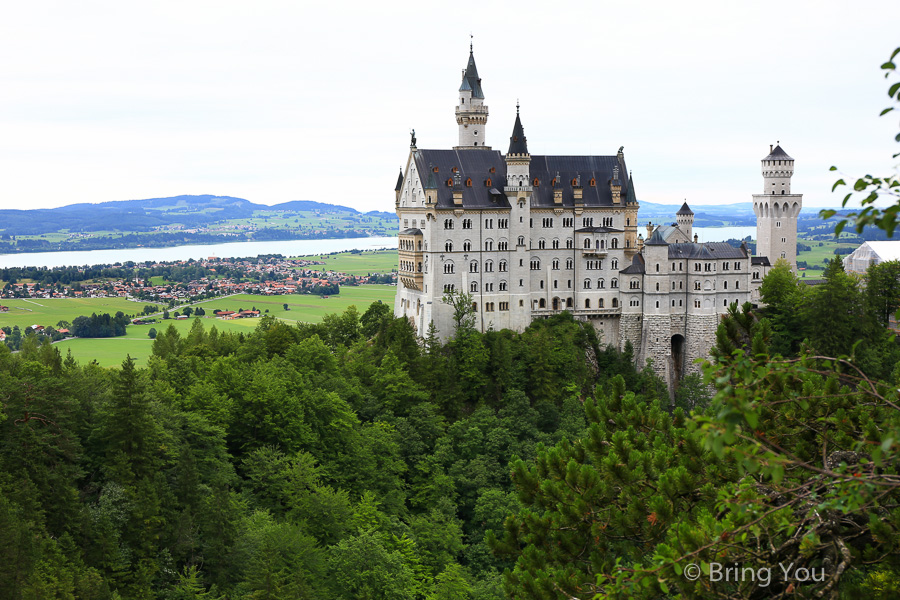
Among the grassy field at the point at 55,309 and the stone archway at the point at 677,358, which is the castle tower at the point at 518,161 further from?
the grassy field at the point at 55,309

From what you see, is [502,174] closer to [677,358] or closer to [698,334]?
[698,334]

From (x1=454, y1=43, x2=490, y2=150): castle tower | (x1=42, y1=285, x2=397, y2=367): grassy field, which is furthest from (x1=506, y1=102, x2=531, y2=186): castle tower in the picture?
(x1=42, y1=285, x2=397, y2=367): grassy field

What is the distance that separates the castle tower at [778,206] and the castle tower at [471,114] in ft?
120

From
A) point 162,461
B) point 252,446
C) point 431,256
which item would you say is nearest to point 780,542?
point 162,461

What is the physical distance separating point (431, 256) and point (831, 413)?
196 ft

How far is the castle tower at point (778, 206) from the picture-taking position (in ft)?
345

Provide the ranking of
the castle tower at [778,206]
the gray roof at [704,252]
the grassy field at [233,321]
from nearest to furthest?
1. the gray roof at [704,252]
2. the grassy field at [233,321]
3. the castle tower at [778,206]

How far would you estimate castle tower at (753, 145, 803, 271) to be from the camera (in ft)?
345

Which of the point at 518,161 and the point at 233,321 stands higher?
the point at 518,161

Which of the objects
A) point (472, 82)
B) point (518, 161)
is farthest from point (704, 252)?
point (472, 82)

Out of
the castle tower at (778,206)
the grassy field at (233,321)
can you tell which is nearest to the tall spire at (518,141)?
the castle tower at (778,206)

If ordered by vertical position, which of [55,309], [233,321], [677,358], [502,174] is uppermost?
[502,174]

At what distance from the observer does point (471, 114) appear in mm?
90625

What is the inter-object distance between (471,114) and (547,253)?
1609 centimetres
